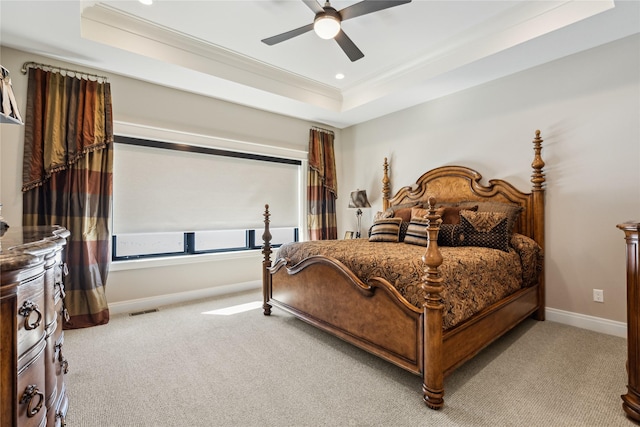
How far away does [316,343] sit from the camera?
2.53m

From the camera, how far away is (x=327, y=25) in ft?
7.58

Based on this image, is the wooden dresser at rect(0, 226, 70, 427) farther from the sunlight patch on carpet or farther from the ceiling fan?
the ceiling fan

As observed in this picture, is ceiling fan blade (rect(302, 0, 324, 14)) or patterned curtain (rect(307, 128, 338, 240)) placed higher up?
ceiling fan blade (rect(302, 0, 324, 14))

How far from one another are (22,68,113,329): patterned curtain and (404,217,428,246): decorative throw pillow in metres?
3.26

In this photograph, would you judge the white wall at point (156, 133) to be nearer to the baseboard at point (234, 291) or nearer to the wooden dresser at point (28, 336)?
the baseboard at point (234, 291)

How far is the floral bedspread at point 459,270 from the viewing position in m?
1.88

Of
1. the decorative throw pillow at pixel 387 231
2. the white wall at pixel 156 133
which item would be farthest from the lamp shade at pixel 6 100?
the decorative throw pillow at pixel 387 231

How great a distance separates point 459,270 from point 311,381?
1.26 metres

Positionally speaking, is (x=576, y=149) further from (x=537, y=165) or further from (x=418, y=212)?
(x=418, y=212)

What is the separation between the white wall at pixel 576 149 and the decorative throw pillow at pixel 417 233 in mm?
1189

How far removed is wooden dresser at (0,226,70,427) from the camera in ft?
2.81

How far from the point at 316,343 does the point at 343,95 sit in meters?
3.56

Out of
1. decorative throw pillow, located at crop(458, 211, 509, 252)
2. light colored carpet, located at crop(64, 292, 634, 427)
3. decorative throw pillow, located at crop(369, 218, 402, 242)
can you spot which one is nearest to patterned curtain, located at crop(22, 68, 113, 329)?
light colored carpet, located at crop(64, 292, 634, 427)

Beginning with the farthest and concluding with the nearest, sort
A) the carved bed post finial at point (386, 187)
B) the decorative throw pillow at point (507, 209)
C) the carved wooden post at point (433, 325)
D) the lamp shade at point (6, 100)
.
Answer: the carved bed post finial at point (386, 187) → the decorative throw pillow at point (507, 209) → the carved wooden post at point (433, 325) → the lamp shade at point (6, 100)
